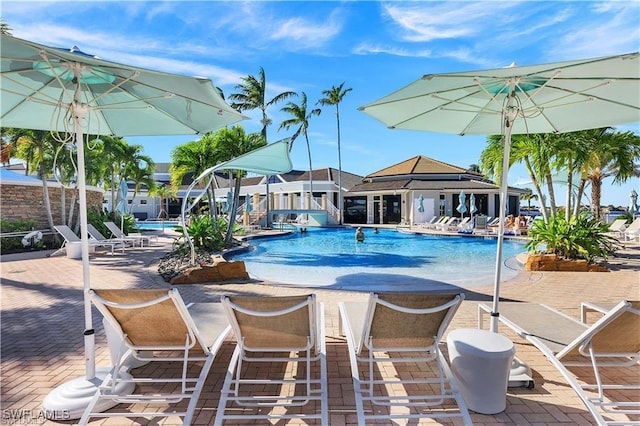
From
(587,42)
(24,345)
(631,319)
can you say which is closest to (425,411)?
(631,319)

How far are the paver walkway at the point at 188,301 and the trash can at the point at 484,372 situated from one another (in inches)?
4.0

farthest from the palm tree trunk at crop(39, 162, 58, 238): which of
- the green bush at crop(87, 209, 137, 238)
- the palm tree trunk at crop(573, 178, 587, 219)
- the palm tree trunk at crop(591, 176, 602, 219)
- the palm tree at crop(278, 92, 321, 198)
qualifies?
the palm tree trunk at crop(591, 176, 602, 219)

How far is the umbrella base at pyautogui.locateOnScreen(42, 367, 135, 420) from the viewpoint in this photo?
2.80 metres

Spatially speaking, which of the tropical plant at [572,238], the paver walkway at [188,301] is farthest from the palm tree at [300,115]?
the paver walkway at [188,301]

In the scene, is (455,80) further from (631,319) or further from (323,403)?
(323,403)

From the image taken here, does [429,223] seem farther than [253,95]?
No

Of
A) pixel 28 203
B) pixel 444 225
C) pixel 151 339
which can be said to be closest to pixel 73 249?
pixel 28 203

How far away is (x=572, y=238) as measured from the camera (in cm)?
924

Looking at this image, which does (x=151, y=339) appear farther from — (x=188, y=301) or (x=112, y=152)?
(x=112, y=152)

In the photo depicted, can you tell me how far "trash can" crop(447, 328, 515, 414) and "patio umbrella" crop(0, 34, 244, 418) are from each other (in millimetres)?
3073

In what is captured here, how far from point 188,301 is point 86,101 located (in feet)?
11.8

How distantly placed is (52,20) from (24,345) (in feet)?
16.3

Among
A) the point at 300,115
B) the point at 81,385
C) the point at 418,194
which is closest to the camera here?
the point at 81,385

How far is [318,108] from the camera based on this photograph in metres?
32.1
